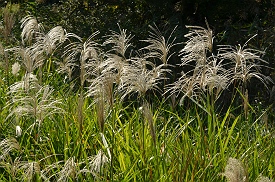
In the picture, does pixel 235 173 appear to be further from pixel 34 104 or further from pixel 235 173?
pixel 34 104

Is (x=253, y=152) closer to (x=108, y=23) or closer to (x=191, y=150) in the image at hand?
(x=191, y=150)

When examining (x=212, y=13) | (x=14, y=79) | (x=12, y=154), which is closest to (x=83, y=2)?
(x=212, y=13)

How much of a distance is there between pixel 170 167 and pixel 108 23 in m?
5.04

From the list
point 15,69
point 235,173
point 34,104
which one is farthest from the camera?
point 15,69

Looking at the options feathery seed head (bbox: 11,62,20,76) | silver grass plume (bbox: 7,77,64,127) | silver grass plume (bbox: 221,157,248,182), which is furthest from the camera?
feathery seed head (bbox: 11,62,20,76)

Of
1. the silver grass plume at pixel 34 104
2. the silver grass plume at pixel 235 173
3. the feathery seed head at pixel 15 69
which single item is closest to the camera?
the silver grass plume at pixel 235 173

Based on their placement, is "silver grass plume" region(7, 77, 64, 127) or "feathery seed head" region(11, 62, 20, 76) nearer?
"silver grass plume" region(7, 77, 64, 127)

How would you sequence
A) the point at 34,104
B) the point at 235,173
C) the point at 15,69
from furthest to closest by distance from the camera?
the point at 15,69
the point at 34,104
the point at 235,173

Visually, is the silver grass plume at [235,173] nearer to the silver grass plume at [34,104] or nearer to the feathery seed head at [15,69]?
the silver grass plume at [34,104]

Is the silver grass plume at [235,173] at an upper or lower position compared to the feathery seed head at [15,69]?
lower

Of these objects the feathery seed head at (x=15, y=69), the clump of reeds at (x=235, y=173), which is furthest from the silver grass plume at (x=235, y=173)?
the feathery seed head at (x=15, y=69)

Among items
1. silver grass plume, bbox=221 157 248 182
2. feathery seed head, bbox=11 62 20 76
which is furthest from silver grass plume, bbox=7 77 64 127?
silver grass plume, bbox=221 157 248 182

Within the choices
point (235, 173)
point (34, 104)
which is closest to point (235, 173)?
point (235, 173)

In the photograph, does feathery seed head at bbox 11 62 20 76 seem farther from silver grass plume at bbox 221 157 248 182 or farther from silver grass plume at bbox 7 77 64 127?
silver grass plume at bbox 221 157 248 182
